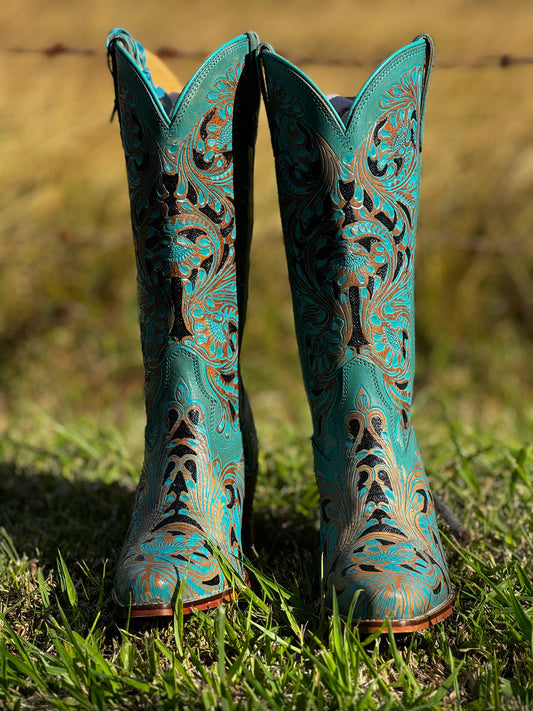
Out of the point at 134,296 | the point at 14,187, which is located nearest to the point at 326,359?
the point at 134,296

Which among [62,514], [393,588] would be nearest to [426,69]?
[393,588]

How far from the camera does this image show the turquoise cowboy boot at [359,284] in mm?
1192

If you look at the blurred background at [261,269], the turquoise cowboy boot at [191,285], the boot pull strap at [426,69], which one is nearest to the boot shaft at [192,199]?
the turquoise cowboy boot at [191,285]

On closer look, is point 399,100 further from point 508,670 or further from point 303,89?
point 508,670

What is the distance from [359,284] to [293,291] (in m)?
0.14

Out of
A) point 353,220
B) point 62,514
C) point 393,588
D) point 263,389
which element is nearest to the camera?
point 393,588

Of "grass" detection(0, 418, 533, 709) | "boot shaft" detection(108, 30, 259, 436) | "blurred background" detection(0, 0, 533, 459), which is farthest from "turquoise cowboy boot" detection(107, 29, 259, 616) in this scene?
"blurred background" detection(0, 0, 533, 459)

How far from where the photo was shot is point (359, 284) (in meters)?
1.23

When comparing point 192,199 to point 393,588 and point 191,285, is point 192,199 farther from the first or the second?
point 393,588

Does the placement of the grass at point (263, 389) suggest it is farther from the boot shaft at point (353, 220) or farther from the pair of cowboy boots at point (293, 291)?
the boot shaft at point (353, 220)

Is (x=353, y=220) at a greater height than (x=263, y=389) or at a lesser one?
greater

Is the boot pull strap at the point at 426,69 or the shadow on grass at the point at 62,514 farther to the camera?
the shadow on grass at the point at 62,514

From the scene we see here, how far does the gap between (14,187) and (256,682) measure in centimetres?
294

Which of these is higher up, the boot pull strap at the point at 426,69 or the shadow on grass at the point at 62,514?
the boot pull strap at the point at 426,69
